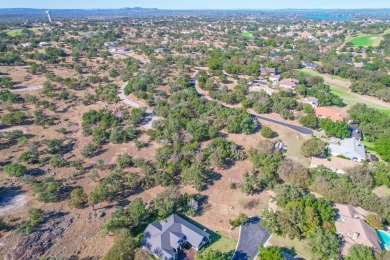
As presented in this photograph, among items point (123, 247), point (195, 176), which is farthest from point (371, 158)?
point (123, 247)

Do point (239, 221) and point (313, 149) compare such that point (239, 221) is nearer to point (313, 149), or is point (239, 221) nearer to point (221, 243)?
point (221, 243)

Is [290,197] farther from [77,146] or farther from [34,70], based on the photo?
[34,70]

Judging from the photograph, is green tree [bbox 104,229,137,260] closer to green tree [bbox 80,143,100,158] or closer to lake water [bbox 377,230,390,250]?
green tree [bbox 80,143,100,158]

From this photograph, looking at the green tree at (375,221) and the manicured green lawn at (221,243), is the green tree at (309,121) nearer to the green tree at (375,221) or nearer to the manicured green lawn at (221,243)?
the green tree at (375,221)

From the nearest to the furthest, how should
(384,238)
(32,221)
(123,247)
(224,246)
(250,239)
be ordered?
(123,247) → (224,246) → (384,238) → (250,239) → (32,221)

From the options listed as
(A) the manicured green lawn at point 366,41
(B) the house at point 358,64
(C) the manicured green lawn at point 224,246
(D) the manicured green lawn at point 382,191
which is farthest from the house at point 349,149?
(A) the manicured green lawn at point 366,41
